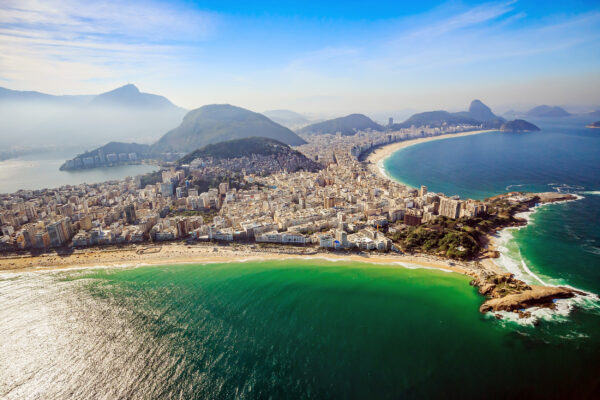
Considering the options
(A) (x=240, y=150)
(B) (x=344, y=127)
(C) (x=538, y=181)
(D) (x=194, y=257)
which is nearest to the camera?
(D) (x=194, y=257)

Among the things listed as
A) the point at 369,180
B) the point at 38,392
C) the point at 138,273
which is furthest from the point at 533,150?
the point at 38,392

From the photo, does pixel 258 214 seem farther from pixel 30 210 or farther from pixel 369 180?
pixel 30 210

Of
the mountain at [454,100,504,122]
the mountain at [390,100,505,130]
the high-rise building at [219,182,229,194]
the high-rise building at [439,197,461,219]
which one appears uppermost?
the mountain at [454,100,504,122]

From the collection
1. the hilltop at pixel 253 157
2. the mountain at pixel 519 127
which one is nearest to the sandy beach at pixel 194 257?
the hilltop at pixel 253 157

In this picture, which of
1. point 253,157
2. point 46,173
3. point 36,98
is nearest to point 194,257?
point 253,157

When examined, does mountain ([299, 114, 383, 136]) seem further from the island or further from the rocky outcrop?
the rocky outcrop

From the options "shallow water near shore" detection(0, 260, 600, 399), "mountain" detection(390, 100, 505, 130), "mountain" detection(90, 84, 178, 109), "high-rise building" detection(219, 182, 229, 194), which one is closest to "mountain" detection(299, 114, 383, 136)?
"mountain" detection(390, 100, 505, 130)

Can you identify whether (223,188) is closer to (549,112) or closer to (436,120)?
(436,120)
